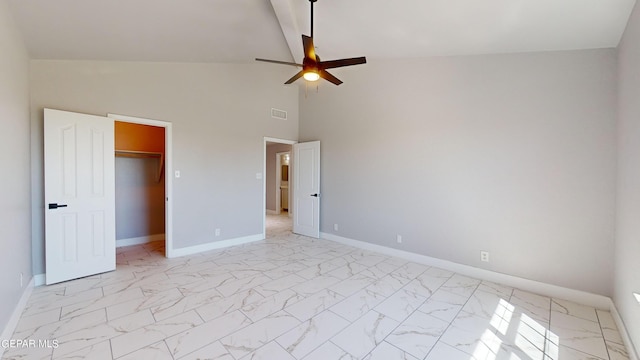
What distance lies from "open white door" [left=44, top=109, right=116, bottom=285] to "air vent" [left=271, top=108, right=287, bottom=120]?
270 centimetres

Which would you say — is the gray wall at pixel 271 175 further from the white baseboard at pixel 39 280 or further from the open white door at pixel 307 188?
the white baseboard at pixel 39 280

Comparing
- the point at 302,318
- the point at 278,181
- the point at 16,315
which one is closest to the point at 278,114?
the point at 278,181

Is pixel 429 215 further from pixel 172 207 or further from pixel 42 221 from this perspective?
pixel 42 221

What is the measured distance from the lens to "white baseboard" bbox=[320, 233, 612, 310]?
271cm

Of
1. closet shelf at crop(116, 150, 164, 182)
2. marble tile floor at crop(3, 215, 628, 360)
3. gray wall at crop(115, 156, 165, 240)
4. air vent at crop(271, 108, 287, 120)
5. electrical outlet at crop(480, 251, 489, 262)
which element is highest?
air vent at crop(271, 108, 287, 120)

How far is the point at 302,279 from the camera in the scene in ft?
10.9

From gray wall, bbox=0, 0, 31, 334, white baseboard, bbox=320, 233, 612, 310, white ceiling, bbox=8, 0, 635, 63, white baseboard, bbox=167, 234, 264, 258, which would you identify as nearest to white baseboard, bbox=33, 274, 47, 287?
gray wall, bbox=0, 0, 31, 334

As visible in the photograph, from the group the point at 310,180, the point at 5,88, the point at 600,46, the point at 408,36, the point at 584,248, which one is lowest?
the point at 584,248

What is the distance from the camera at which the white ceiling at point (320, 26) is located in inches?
94.3

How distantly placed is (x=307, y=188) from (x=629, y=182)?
442 cm

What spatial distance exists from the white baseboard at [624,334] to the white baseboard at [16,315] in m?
4.63

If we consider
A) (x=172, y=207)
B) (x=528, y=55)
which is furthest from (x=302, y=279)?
(x=528, y=55)

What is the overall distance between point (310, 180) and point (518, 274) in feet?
12.1

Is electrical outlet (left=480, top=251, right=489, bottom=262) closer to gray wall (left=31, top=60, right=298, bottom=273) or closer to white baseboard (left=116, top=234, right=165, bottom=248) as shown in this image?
gray wall (left=31, top=60, right=298, bottom=273)
